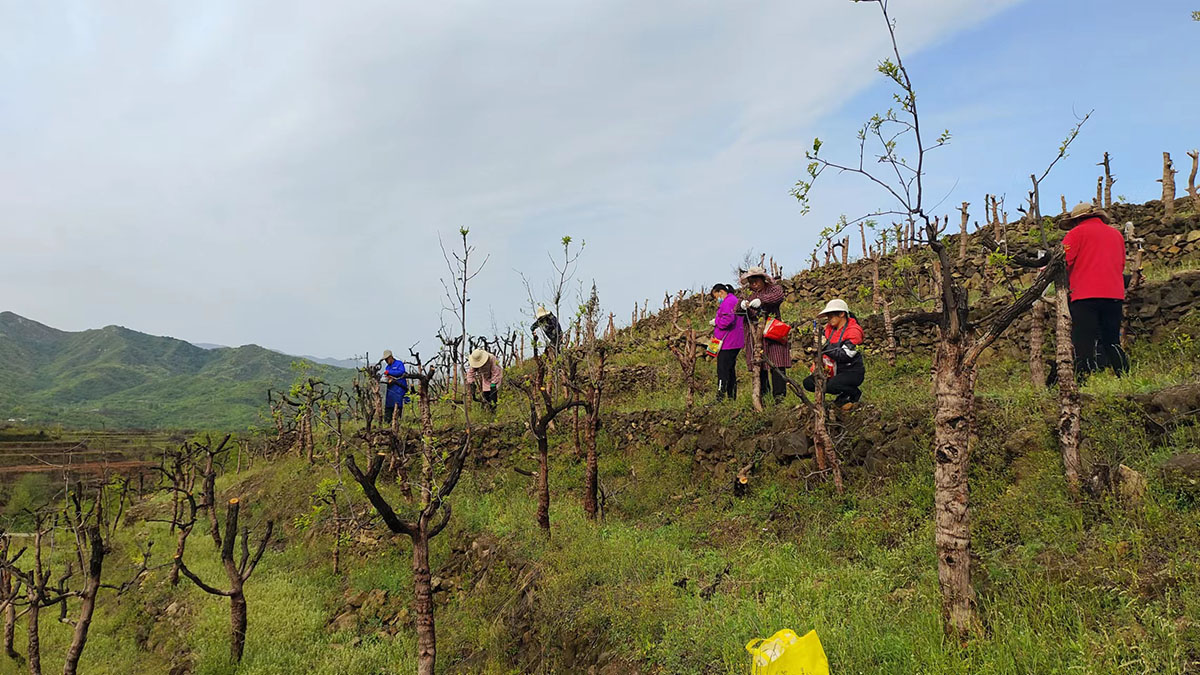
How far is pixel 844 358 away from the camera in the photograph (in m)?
8.37

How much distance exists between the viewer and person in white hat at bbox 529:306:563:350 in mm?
11915

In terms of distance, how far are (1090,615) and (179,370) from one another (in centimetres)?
19780

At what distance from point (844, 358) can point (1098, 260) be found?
10.8ft

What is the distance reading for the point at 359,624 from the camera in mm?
9219

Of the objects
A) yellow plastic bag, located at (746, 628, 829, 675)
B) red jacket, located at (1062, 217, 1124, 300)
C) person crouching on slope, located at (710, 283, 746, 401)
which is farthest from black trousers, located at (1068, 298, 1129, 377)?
yellow plastic bag, located at (746, 628, 829, 675)

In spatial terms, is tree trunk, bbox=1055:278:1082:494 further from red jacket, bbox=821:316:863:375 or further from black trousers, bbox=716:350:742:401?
black trousers, bbox=716:350:742:401

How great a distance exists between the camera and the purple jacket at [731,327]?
1083 cm

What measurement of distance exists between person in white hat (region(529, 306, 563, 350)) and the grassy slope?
9.15 feet

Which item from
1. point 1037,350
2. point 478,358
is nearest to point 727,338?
point 1037,350

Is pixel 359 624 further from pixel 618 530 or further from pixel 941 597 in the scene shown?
pixel 941 597

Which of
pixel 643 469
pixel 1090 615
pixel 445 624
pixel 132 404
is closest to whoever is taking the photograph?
pixel 1090 615

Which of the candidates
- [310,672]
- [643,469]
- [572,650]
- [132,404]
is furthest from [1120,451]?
[132,404]

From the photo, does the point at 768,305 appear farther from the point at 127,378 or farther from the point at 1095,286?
the point at 127,378

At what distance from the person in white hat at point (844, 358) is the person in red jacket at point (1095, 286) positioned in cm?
263
